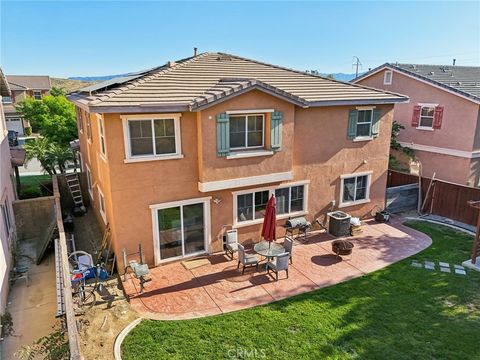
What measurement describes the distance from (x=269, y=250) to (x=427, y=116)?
59.4 feet

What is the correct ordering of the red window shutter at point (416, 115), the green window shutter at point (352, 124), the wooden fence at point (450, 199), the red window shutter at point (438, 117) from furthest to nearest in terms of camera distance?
the red window shutter at point (416, 115), the red window shutter at point (438, 117), the wooden fence at point (450, 199), the green window shutter at point (352, 124)

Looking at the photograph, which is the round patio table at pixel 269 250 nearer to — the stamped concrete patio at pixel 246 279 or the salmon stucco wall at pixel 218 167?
the stamped concrete patio at pixel 246 279

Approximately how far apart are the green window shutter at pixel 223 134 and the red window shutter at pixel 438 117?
57.0 ft

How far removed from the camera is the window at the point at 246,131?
43.2 ft

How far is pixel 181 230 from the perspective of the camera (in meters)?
13.2

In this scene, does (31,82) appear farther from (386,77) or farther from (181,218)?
(181,218)

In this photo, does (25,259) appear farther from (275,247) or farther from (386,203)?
(386,203)

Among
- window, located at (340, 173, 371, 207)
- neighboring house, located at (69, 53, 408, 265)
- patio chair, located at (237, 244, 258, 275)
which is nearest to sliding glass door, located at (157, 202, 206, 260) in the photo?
neighboring house, located at (69, 53, 408, 265)

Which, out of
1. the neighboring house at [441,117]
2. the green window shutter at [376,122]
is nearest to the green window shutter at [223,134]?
the green window shutter at [376,122]

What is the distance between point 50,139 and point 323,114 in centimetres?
2277

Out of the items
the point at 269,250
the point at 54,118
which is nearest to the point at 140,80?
the point at 269,250

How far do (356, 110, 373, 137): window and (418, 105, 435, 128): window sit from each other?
9.86m

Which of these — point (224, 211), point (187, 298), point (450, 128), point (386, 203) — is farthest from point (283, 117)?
point (450, 128)

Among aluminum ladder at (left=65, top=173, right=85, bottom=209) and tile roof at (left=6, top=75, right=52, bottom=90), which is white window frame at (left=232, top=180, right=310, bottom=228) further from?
tile roof at (left=6, top=75, right=52, bottom=90)
